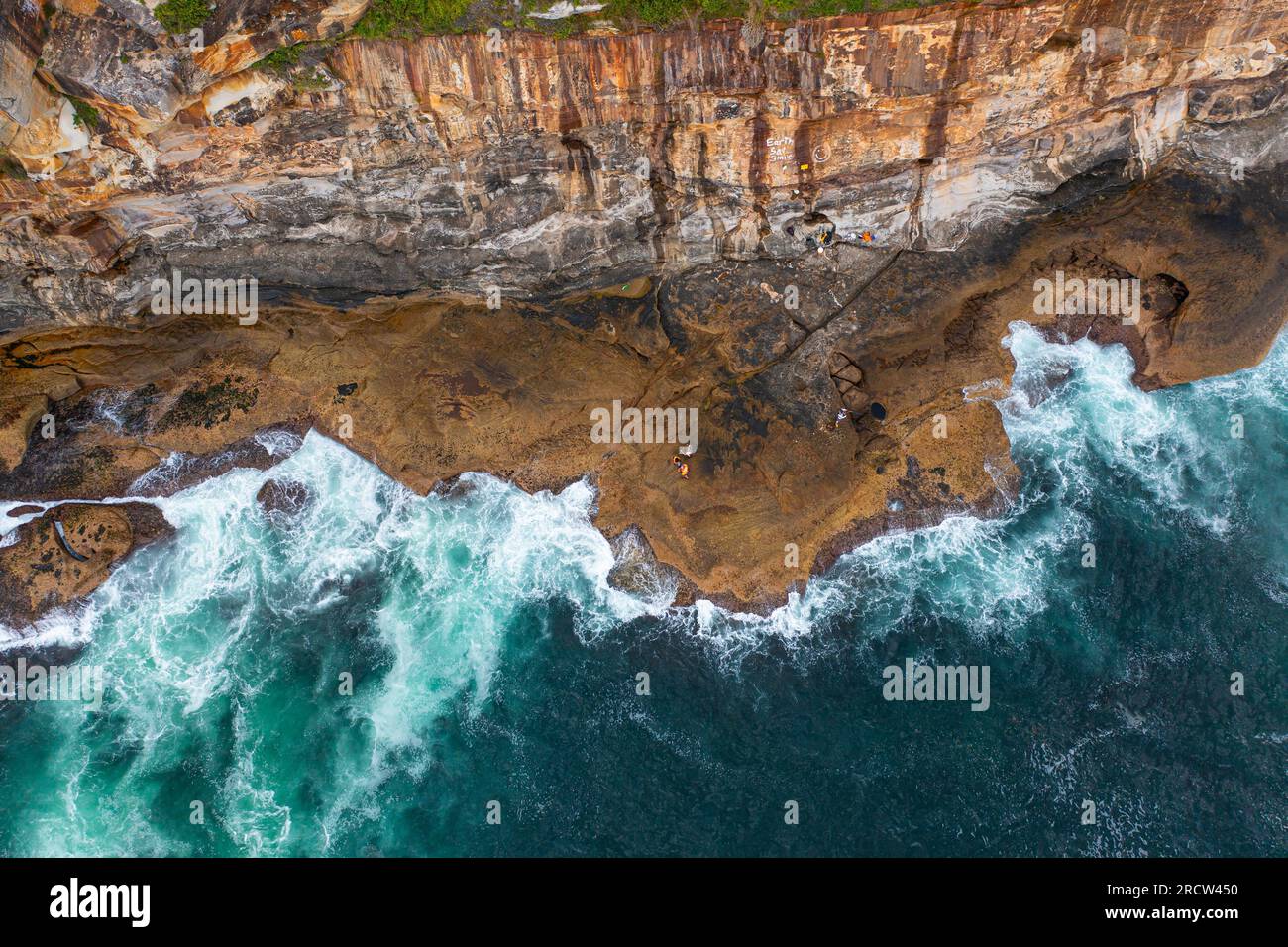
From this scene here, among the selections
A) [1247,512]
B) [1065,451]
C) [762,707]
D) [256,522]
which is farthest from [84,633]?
[1247,512]

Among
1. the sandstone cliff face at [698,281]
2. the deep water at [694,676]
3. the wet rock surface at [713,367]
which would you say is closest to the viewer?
the sandstone cliff face at [698,281]

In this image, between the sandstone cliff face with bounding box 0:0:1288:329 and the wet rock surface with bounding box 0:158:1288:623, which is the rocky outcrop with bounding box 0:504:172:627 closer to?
the wet rock surface with bounding box 0:158:1288:623

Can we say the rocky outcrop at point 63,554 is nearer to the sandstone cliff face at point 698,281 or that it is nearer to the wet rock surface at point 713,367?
the sandstone cliff face at point 698,281

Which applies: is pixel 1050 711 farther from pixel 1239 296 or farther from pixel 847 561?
pixel 1239 296

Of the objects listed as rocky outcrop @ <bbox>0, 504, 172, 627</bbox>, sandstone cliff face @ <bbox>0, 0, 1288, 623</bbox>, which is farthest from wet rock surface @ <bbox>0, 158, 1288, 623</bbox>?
rocky outcrop @ <bbox>0, 504, 172, 627</bbox>

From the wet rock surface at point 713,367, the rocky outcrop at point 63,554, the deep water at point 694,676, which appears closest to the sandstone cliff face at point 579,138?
the wet rock surface at point 713,367

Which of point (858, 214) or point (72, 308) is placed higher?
point (858, 214)
